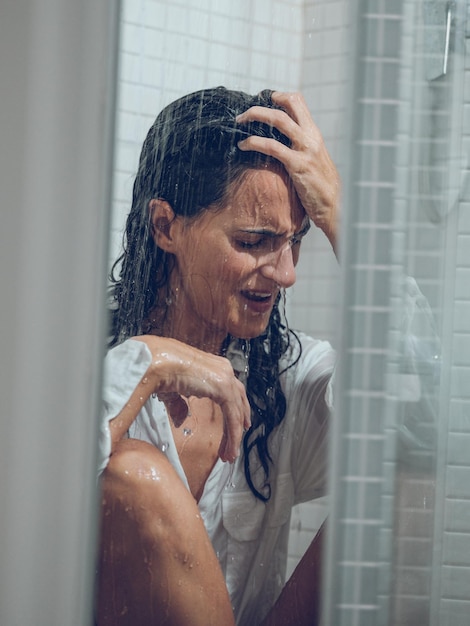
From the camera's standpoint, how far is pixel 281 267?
0.89m

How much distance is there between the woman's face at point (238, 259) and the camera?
0.89m

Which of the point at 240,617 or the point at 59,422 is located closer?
the point at 240,617

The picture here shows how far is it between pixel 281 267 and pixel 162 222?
6.5 inches

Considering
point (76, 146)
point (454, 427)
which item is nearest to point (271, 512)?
point (454, 427)

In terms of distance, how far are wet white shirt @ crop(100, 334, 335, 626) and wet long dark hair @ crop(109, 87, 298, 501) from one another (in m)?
0.02

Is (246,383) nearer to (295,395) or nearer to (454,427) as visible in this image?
(295,395)

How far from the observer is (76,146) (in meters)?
1.00

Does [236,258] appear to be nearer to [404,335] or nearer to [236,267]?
[236,267]

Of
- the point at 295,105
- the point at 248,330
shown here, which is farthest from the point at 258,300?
the point at 295,105

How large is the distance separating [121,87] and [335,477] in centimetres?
57

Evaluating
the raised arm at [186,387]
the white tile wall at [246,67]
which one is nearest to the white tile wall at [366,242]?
the white tile wall at [246,67]

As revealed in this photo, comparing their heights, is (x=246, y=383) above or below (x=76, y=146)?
below

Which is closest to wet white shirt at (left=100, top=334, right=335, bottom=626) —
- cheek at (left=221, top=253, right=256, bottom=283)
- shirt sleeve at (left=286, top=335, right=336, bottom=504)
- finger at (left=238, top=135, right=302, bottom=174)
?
shirt sleeve at (left=286, top=335, right=336, bottom=504)

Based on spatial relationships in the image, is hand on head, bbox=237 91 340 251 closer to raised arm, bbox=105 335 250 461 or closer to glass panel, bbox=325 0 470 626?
glass panel, bbox=325 0 470 626
